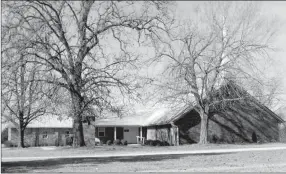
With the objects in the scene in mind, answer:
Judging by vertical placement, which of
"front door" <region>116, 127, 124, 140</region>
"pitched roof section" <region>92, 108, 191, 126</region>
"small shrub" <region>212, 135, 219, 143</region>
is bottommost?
"small shrub" <region>212, 135, 219, 143</region>

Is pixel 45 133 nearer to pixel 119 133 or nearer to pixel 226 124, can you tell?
pixel 119 133

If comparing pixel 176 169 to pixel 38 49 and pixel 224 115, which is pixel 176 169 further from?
pixel 224 115

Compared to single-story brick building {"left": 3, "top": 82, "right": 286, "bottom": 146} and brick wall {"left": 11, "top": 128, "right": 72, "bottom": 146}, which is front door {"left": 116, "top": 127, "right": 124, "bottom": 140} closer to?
single-story brick building {"left": 3, "top": 82, "right": 286, "bottom": 146}

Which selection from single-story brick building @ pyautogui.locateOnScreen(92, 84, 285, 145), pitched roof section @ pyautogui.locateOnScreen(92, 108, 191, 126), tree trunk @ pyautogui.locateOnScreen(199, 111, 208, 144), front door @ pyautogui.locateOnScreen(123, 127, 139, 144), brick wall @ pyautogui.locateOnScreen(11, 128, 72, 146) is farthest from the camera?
front door @ pyautogui.locateOnScreen(123, 127, 139, 144)

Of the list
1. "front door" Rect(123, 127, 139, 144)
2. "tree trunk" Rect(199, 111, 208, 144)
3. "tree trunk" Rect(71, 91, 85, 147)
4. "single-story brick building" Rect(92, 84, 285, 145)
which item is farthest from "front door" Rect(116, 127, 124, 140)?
"tree trunk" Rect(71, 91, 85, 147)

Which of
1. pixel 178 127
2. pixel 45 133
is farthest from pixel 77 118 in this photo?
pixel 45 133

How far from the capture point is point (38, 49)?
1836 centimetres

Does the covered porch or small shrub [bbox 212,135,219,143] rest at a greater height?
the covered porch

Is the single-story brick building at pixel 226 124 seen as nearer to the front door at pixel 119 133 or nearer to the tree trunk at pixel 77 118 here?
the front door at pixel 119 133

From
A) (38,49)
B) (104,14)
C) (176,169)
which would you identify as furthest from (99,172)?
(104,14)

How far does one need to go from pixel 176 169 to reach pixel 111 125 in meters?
33.5

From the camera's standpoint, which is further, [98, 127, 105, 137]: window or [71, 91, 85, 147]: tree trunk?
[98, 127, 105, 137]: window

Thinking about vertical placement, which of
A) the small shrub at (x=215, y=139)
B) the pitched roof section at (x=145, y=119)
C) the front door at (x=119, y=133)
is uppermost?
the pitched roof section at (x=145, y=119)

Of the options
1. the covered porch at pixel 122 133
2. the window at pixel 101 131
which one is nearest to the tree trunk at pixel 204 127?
the covered porch at pixel 122 133
